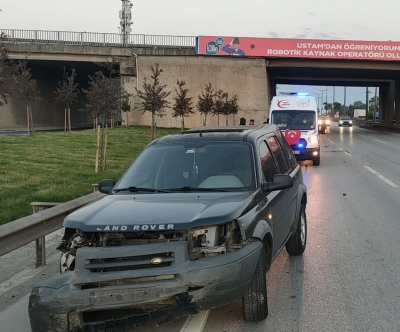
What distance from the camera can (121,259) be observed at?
3760 mm

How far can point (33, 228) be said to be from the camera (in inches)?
217

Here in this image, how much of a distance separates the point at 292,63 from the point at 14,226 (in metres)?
44.3

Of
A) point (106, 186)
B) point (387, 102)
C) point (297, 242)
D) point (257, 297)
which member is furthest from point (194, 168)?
point (387, 102)

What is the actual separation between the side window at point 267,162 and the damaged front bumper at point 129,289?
1.72 meters

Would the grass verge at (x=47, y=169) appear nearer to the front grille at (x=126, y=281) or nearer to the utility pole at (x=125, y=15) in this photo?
the front grille at (x=126, y=281)

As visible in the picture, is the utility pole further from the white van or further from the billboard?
the white van

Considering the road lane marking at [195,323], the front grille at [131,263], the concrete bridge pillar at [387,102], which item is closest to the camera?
the front grille at [131,263]

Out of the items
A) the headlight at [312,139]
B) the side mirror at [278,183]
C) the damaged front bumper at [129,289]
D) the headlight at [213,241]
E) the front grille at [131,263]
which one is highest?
the side mirror at [278,183]

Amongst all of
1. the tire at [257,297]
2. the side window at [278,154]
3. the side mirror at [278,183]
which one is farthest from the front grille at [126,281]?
the side window at [278,154]

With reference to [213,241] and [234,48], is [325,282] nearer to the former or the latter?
[213,241]

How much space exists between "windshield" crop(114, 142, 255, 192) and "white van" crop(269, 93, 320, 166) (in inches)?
539

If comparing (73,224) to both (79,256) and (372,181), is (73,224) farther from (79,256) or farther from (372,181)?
(372,181)

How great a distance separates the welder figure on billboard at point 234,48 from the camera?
153ft

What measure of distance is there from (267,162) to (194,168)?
2.84 feet
